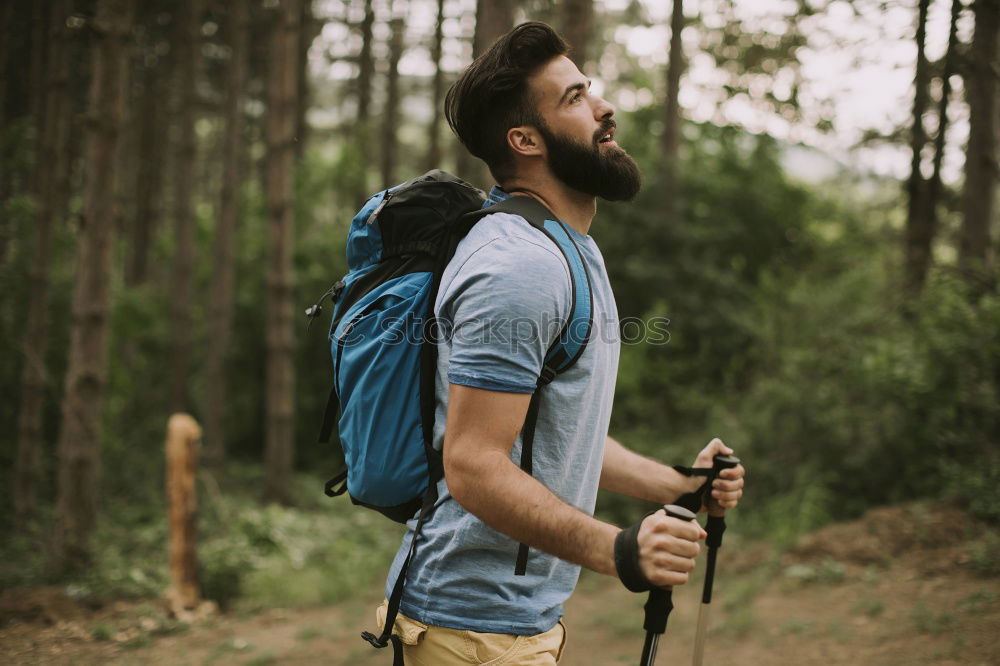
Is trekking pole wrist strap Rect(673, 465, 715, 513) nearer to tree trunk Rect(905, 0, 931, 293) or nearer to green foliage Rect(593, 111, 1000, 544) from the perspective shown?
green foliage Rect(593, 111, 1000, 544)

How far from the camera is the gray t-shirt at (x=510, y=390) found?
5.60 ft

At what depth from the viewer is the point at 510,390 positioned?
67.1 inches

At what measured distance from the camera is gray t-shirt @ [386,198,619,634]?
1.71 metres

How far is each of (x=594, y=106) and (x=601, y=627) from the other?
18.8 feet

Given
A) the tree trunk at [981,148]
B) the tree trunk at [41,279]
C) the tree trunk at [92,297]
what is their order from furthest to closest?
the tree trunk at [41,279]
the tree trunk at [981,148]
the tree trunk at [92,297]

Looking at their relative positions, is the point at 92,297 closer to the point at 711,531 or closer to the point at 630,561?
the point at 711,531

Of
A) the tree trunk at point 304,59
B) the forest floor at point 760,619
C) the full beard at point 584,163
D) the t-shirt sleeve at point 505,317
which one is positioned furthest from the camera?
the tree trunk at point 304,59

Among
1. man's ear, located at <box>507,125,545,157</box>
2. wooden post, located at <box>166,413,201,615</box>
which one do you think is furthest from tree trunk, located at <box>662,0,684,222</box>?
man's ear, located at <box>507,125,545,157</box>

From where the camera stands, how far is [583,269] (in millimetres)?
1930

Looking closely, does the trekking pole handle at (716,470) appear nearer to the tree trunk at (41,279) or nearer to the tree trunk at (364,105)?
the tree trunk at (41,279)

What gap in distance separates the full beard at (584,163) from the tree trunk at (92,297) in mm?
6171

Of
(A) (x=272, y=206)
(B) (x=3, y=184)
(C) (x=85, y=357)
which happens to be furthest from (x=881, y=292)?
(B) (x=3, y=184)

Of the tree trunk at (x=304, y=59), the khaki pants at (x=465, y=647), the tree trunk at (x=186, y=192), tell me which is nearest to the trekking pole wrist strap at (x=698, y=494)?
the khaki pants at (x=465, y=647)

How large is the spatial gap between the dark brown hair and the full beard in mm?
89
